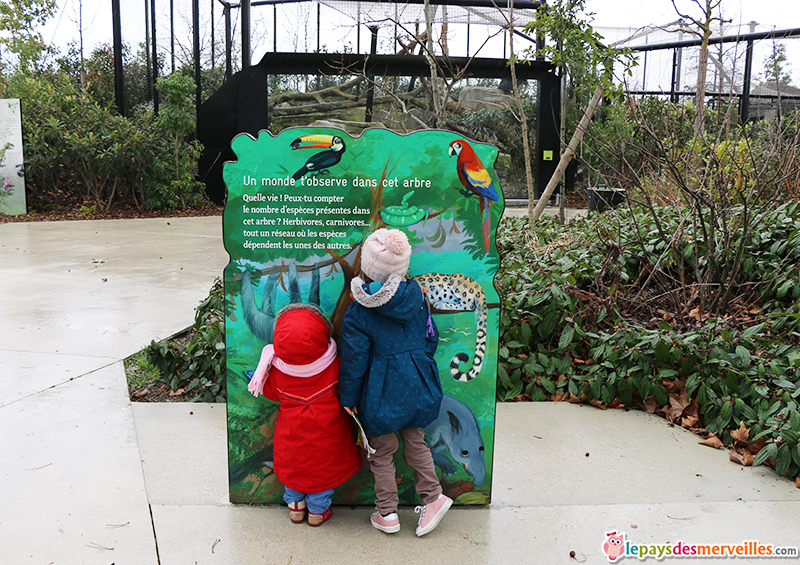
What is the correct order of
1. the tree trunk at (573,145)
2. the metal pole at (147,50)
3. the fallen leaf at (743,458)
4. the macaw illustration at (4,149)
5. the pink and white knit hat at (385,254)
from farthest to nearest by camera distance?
the metal pole at (147,50), the macaw illustration at (4,149), the tree trunk at (573,145), the fallen leaf at (743,458), the pink and white knit hat at (385,254)

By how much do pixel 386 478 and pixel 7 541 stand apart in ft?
4.54

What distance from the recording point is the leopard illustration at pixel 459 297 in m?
2.52

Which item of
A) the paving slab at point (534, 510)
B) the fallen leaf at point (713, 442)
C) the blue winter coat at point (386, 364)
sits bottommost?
the paving slab at point (534, 510)

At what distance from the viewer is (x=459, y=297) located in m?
2.54

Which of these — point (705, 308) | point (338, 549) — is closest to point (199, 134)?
point (705, 308)

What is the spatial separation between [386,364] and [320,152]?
0.83 meters

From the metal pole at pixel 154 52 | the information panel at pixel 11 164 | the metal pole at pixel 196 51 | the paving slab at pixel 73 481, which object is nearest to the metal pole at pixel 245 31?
the metal pole at pixel 196 51

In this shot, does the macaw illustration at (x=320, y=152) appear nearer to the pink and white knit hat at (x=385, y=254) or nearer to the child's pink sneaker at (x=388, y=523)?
the pink and white knit hat at (x=385, y=254)

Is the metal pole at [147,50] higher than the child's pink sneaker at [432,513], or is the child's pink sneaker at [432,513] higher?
the metal pole at [147,50]

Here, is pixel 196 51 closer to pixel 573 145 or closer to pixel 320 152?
pixel 573 145

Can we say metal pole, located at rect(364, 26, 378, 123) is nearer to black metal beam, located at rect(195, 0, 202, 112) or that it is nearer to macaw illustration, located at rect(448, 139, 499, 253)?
black metal beam, located at rect(195, 0, 202, 112)

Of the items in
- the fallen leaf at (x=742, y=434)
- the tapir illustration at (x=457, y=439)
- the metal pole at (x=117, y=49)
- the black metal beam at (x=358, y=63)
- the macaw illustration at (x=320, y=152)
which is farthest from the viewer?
the metal pole at (x=117, y=49)

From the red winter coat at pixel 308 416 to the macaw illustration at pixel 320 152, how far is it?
53cm

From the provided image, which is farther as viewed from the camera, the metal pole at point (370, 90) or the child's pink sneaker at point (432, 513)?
the metal pole at point (370, 90)
